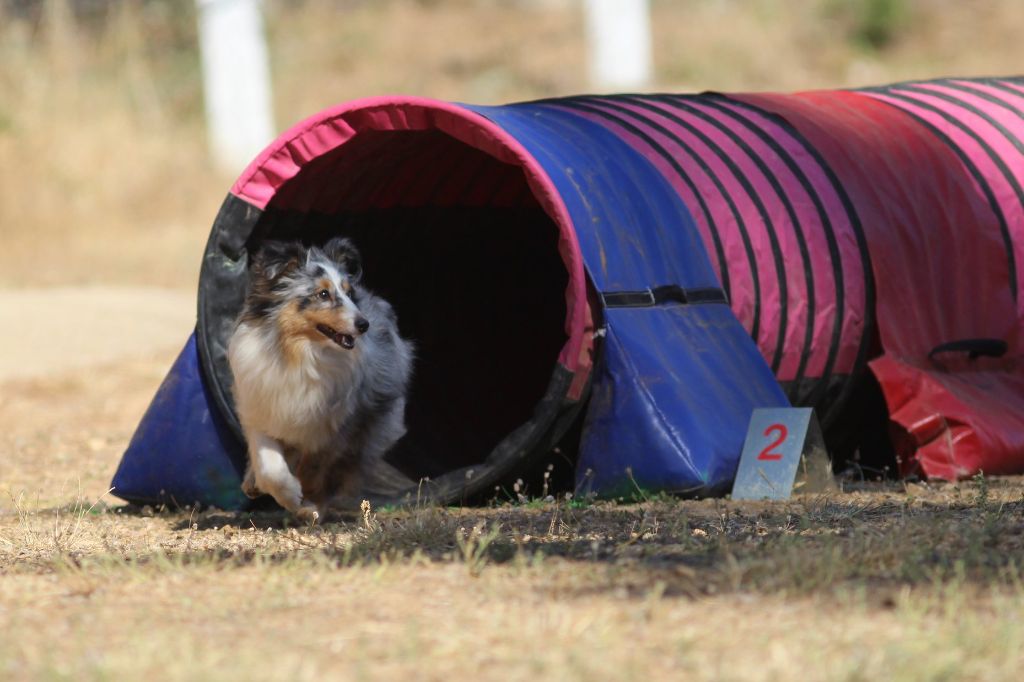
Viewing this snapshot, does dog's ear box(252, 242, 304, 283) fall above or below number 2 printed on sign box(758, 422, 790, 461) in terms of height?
above

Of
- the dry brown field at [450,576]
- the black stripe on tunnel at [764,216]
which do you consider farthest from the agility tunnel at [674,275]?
the dry brown field at [450,576]

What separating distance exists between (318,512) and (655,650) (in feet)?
10.5

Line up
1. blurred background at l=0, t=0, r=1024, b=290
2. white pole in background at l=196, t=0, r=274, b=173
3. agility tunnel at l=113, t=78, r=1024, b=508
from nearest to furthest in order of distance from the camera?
1. agility tunnel at l=113, t=78, r=1024, b=508
2. blurred background at l=0, t=0, r=1024, b=290
3. white pole in background at l=196, t=0, r=274, b=173

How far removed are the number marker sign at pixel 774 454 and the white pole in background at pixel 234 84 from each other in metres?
14.4

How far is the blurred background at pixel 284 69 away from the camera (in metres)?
17.6

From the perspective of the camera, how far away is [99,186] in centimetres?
1822

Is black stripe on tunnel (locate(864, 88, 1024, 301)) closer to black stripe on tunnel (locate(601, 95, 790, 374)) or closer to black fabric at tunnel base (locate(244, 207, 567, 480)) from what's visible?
black stripe on tunnel (locate(601, 95, 790, 374))

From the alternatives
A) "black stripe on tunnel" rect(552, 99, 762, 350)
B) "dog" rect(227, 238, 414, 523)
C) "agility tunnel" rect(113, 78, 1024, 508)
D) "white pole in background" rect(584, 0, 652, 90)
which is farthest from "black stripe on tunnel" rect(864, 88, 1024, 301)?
"white pole in background" rect(584, 0, 652, 90)

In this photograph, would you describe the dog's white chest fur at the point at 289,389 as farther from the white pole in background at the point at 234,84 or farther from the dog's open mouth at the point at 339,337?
the white pole in background at the point at 234,84

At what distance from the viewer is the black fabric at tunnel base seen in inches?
339

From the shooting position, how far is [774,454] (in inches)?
261

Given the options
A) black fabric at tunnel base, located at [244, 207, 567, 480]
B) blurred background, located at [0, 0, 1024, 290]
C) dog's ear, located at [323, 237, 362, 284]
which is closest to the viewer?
dog's ear, located at [323, 237, 362, 284]

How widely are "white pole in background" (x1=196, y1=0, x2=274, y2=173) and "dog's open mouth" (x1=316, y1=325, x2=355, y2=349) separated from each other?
1391cm

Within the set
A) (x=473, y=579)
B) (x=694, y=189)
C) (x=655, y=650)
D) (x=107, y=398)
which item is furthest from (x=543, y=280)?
(x=655, y=650)
